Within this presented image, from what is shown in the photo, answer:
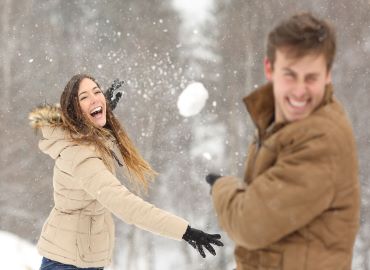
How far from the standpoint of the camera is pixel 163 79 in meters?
10.9

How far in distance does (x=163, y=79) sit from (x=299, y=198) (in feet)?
31.1

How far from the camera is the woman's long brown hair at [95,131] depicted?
3.12m

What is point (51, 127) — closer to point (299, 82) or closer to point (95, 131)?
point (95, 131)

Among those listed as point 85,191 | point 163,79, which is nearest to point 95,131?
point 85,191

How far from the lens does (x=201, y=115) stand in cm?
1111

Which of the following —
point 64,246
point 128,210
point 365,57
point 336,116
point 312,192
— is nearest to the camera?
point 312,192

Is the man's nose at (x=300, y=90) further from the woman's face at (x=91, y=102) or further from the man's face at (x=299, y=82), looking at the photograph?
the woman's face at (x=91, y=102)

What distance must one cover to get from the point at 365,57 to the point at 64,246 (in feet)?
27.2

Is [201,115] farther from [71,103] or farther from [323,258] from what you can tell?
[323,258]

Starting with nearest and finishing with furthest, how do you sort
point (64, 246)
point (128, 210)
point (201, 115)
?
point (128, 210)
point (64, 246)
point (201, 115)

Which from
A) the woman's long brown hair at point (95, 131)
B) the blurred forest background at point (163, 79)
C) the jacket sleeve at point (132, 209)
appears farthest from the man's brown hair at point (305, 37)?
the blurred forest background at point (163, 79)

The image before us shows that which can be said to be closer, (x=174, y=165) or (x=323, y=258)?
(x=323, y=258)

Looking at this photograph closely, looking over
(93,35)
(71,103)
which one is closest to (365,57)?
(93,35)

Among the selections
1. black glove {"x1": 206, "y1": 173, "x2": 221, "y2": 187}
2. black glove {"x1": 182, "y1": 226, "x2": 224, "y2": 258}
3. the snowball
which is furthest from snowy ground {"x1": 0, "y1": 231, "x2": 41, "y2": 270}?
black glove {"x1": 206, "y1": 173, "x2": 221, "y2": 187}
